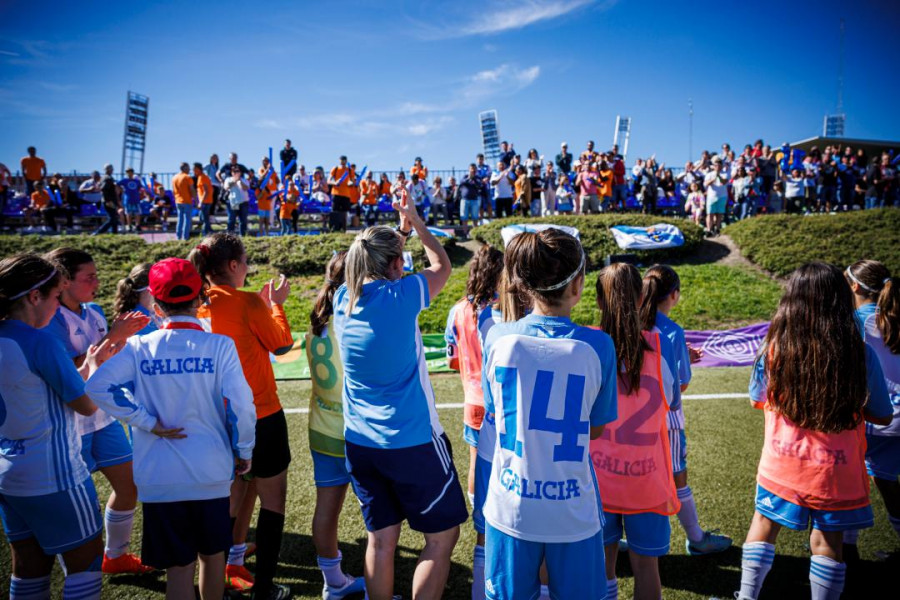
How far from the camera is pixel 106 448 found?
3.35 meters

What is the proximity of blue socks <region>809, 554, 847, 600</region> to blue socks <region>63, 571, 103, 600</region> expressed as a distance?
3.61 meters

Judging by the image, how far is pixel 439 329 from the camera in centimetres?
993

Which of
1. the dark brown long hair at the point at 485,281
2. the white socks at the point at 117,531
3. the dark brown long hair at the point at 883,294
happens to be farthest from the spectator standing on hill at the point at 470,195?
the white socks at the point at 117,531

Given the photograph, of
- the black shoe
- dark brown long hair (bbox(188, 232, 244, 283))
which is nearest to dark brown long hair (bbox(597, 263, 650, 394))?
dark brown long hair (bbox(188, 232, 244, 283))

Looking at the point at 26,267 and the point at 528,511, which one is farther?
the point at 26,267

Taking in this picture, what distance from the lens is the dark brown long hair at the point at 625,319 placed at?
8.07 feet

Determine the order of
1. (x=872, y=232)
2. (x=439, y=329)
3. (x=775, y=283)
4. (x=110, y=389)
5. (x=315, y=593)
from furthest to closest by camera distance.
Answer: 1. (x=872, y=232)
2. (x=775, y=283)
3. (x=439, y=329)
4. (x=315, y=593)
5. (x=110, y=389)

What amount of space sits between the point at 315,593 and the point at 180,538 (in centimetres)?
116

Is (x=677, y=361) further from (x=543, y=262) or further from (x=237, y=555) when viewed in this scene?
(x=237, y=555)

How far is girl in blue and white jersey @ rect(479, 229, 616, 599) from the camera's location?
2.01m

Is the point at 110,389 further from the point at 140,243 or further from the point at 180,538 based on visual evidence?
the point at 140,243

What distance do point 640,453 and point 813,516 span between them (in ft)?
3.18

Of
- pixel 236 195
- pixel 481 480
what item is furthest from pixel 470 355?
pixel 236 195

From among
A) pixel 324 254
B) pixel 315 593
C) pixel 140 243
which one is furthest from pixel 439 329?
pixel 140 243
